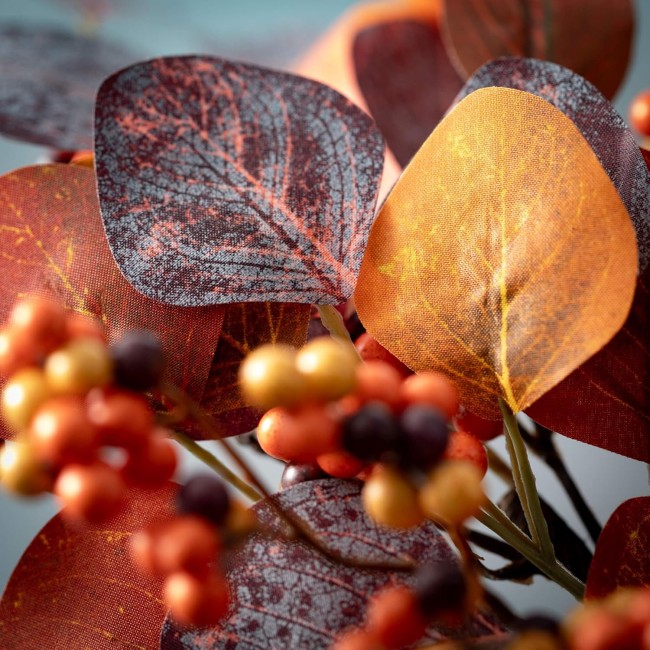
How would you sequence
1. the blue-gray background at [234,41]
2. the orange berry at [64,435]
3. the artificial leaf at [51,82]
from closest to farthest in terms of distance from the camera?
the orange berry at [64,435]
the artificial leaf at [51,82]
the blue-gray background at [234,41]

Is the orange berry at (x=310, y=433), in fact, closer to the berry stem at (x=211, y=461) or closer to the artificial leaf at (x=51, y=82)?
the berry stem at (x=211, y=461)

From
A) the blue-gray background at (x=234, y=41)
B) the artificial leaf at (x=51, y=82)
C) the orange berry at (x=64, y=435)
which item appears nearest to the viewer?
the orange berry at (x=64, y=435)

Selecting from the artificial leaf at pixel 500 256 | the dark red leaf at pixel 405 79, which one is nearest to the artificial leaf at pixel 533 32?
the dark red leaf at pixel 405 79

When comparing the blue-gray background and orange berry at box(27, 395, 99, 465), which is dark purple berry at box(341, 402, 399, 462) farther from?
the blue-gray background

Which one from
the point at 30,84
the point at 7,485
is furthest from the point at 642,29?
the point at 7,485

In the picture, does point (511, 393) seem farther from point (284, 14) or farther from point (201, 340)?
point (284, 14)

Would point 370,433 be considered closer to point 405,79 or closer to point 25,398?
point 25,398

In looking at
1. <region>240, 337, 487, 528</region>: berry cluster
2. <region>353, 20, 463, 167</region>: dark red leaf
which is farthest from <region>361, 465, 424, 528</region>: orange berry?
<region>353, 20, 463, 167</region>: dark red leaf
